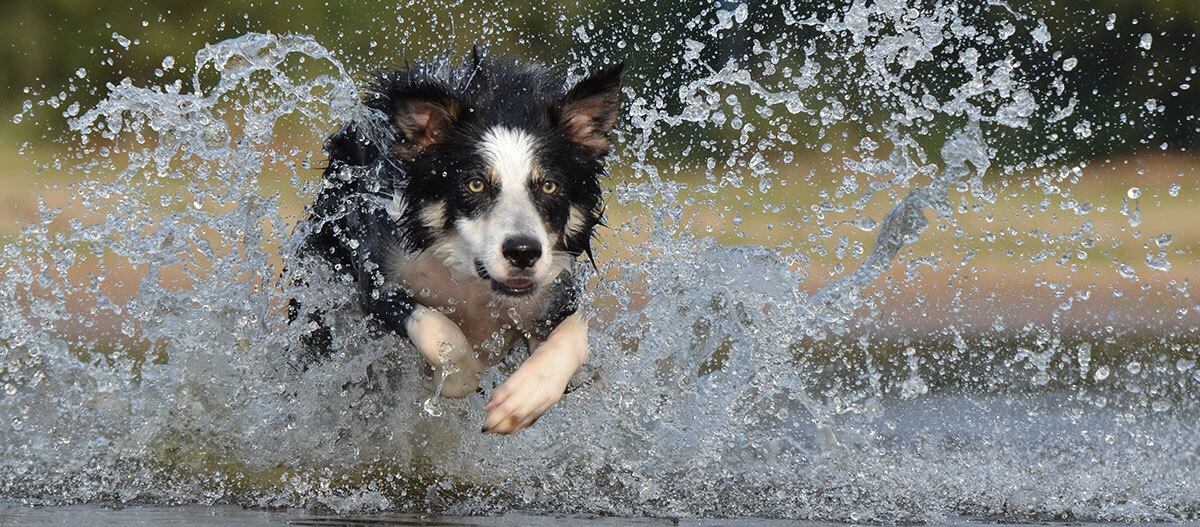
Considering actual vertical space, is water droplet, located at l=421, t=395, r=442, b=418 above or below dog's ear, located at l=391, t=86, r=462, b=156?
below

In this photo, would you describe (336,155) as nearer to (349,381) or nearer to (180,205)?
(349,381)

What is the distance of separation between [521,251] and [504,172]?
0.34m

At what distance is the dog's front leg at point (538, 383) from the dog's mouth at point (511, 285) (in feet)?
0.58

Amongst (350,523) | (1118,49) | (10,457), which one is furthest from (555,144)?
(1118,49)

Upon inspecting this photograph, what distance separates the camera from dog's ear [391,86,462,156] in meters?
4.70

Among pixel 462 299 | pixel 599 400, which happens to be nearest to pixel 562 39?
pixel 599 400

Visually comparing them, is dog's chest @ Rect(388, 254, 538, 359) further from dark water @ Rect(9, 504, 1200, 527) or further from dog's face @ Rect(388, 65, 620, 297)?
dark water @ Rect(9, 504, 1200, 527)

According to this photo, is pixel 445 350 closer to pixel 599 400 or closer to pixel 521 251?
pixel 521 251

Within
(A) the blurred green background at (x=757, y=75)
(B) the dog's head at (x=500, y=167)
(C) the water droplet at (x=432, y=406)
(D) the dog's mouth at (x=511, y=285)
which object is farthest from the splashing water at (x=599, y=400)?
(A) the blurred green background at (x=757, y=75)

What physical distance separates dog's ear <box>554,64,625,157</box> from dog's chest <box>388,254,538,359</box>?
23.3 inches

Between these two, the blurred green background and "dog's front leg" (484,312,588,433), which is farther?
the blurred green background

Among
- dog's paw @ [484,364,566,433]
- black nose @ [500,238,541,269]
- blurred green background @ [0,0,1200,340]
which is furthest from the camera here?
blurred green background @ [0,0,1200,340]

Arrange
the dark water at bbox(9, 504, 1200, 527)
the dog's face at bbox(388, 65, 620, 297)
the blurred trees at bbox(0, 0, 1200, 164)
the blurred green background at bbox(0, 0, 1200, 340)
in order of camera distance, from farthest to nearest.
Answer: the blurred trees at bbox(0, 0, 1200, 164), the blurred green background at bbox(0, 0, 1200, 340), the dog's face at bbox(388, 65, 620, 297), the dark water at bbox(9, 504, 1200, 527)

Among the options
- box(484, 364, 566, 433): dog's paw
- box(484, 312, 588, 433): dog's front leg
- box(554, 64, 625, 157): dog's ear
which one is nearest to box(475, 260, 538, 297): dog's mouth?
box(484, 312, 588, 433): dog's front leg
